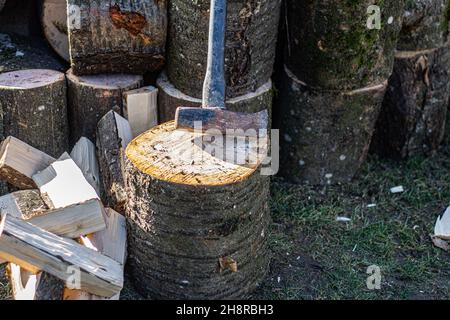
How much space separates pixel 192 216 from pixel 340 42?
1.41 metres

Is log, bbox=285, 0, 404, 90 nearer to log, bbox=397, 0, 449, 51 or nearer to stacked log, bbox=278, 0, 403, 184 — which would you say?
stacked log, bbox=278, 0, 403, 184

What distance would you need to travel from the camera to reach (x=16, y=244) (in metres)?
2.91

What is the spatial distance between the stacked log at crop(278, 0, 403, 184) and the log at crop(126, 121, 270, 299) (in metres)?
0.97

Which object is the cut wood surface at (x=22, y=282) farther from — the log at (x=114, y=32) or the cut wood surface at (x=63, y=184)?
the log at (x=114, y=32)

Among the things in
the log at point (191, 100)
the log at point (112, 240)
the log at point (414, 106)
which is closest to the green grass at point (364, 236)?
the log at point (414, 106)

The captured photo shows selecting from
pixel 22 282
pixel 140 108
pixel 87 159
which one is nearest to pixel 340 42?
pixel 140 108

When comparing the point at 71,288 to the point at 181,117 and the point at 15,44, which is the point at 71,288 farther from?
the point at 15,44

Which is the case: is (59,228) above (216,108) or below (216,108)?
below

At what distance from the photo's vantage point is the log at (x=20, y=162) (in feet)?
11.7

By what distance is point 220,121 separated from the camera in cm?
316

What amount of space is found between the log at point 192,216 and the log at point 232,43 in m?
0.58

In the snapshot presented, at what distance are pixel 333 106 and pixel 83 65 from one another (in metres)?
1.39

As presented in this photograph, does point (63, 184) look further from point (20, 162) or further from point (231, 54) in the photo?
point (231, 54)

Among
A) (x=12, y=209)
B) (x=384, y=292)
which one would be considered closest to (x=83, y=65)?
(x=12, y=209)
